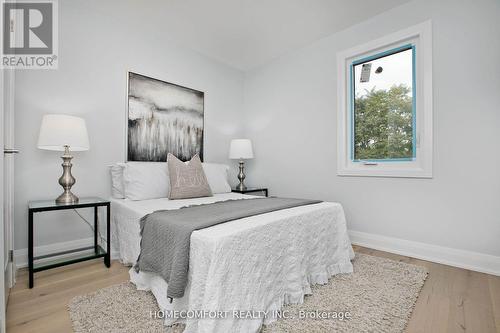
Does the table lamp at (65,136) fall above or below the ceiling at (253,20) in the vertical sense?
below

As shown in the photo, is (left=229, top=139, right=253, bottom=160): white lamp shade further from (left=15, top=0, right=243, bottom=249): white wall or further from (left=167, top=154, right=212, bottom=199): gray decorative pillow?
(left=15, top=0, right=243, bottom=249): white wall

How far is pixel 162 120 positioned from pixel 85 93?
84 centimetres

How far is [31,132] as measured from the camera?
7.14 feet

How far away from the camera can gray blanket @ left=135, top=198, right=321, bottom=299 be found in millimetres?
1253

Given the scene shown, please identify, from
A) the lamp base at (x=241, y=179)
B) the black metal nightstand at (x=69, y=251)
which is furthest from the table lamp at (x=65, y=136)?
the lamp base at (x=241, y=179)

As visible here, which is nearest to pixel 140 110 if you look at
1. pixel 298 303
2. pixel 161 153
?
pixel 161 153

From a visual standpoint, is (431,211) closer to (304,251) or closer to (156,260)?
(304,251)

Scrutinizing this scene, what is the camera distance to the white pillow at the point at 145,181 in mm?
2398

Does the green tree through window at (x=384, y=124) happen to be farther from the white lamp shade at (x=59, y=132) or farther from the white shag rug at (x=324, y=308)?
the white lamp shade at (x=59, y=132)

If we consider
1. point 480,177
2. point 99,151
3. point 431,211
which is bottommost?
point 431,211

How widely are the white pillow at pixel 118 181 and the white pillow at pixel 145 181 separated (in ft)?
0.31

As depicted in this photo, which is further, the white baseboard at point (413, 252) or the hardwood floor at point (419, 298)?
the white baseboard at point (413, 252)

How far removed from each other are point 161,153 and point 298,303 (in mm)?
2309

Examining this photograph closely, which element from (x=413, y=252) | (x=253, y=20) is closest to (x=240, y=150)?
(x=253, y=20)
